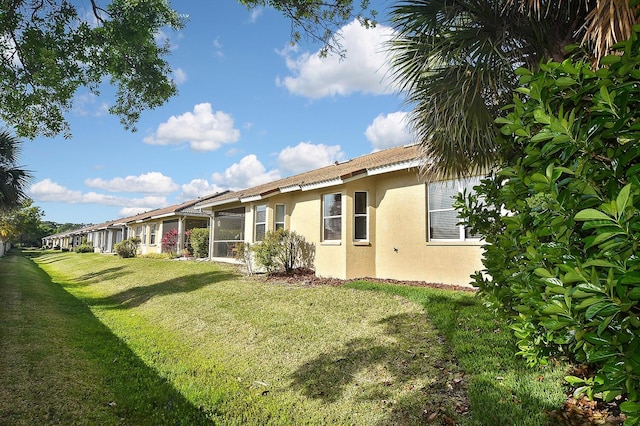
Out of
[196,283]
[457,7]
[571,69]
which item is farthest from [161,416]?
[196,283]

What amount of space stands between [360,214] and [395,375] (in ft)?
27.5

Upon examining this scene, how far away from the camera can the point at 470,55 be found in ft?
19.8

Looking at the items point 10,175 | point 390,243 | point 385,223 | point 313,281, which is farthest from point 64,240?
point 390,243

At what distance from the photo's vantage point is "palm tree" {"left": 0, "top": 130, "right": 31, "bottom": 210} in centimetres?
1694

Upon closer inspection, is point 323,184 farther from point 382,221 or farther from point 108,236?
point 108,236

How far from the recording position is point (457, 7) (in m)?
5.85

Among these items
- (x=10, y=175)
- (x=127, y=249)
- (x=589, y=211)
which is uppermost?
(x=10, y=175)

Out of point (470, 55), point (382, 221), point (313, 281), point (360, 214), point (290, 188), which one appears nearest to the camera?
point (470, 55)

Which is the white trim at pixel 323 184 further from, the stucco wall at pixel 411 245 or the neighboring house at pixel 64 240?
the neighboring house at pixel 64 240

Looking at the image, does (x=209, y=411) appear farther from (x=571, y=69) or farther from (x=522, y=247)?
(x=571, y=69)

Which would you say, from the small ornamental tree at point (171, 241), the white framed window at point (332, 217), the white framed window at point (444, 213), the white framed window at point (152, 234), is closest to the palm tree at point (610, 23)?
the white framed window at point (444, 213)

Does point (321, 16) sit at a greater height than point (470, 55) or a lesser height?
greater

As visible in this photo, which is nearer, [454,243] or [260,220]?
[454,243]

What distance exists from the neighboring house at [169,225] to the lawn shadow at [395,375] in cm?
2262
